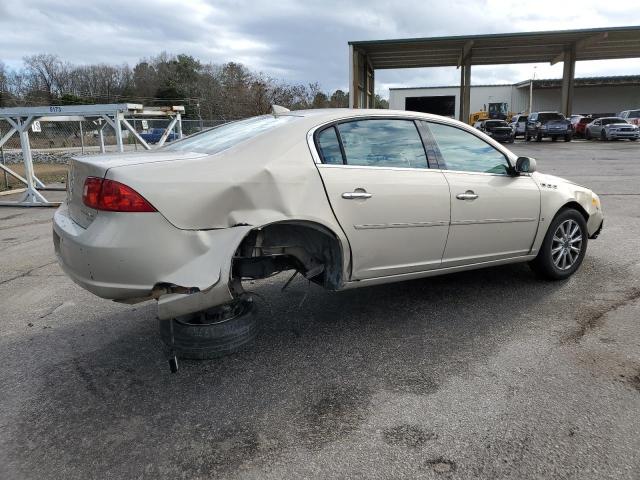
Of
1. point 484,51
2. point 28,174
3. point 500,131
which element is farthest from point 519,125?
point 28,174

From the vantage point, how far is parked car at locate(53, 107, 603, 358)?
9.84ft

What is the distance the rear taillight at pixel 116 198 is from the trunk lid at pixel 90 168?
0.22 feet

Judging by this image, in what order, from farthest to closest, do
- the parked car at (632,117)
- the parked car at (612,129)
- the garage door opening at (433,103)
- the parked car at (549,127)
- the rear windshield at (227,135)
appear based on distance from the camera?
the garage door opening at (433,103) → the parked car at (632,117) → the parked car at (549,127) → the parked car at (612,129) → the rear windshield at (227,135)

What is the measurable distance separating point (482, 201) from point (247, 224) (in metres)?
2.16

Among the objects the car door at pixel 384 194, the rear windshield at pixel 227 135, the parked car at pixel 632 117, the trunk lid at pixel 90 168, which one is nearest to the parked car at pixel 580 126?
the parked car at pixel 632 117

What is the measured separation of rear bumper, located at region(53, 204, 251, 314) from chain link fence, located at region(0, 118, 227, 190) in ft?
36.0

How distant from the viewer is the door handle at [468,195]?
13.6 ft

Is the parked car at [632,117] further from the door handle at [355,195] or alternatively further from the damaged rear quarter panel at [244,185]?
the damaged rear quarter panel at [244,185]

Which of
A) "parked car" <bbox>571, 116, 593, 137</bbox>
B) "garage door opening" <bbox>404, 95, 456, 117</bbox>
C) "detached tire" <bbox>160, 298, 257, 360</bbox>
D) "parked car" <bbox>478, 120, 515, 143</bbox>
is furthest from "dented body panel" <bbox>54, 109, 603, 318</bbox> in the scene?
"garage door opening" <bbox>404, 95, 456, 117</bbox>

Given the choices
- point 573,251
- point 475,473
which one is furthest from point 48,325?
point 573,251

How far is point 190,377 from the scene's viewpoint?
3363mm

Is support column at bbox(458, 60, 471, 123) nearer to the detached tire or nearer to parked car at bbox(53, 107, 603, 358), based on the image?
parked car at bbox(53, 107, 603, 358)

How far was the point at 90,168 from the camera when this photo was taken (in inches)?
126

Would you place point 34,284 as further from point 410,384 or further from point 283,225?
point 410,384
